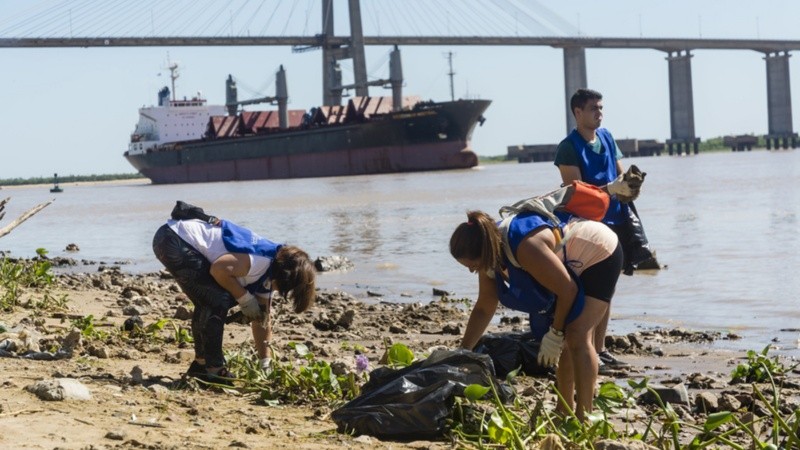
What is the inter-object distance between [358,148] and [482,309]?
57311 mm

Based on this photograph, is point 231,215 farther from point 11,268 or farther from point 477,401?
point 477,401

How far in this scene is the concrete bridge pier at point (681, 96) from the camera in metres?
92.2

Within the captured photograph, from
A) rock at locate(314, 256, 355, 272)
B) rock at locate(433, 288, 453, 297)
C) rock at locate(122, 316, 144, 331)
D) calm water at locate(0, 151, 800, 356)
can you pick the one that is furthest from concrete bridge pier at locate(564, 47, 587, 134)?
rock at locate(122, 316, 144, 331)

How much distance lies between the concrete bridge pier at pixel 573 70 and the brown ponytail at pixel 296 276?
76.7 m

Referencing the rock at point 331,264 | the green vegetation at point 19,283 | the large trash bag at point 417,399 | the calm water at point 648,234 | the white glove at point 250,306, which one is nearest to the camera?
the large trash bag at point 417,399

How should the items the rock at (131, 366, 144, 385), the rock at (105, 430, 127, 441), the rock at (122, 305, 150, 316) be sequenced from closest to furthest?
the rock at (105, 430, 127, 441) < the rock at (131, 366, 144, 385) < the rock at (122, 305, 150, 316)

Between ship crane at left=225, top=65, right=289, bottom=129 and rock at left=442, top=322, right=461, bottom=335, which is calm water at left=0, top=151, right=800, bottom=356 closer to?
rock at left=442, top=322, right=461, bottom=335

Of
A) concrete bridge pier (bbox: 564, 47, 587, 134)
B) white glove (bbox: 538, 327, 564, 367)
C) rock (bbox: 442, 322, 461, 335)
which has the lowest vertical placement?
rock (bbox: 442, 322, 461, 335)

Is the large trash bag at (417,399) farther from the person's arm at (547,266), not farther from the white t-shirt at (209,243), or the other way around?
the white t-shirt at (209,243)

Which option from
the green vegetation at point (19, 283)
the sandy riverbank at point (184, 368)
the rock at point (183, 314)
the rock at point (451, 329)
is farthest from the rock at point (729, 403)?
the green vegetation at point (19, 283)

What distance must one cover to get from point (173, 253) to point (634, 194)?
1.95 m

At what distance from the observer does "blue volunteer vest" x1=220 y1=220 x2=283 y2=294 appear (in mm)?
5102

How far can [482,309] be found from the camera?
455cm

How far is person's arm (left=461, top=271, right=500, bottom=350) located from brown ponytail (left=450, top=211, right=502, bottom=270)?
0.38m
